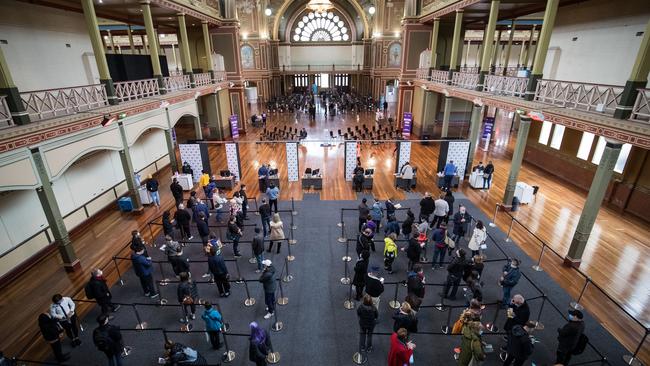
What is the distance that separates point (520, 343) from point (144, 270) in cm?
848

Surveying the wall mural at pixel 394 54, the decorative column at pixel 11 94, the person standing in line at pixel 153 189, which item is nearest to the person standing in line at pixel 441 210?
the person standing in line at pixel 153 189

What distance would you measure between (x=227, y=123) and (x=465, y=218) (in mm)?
19994

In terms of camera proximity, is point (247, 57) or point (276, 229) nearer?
point (276, 229)

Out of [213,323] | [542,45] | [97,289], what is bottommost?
[213,323]

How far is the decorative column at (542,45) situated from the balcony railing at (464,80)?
14.0 ft

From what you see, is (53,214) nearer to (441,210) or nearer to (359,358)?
(359,358)

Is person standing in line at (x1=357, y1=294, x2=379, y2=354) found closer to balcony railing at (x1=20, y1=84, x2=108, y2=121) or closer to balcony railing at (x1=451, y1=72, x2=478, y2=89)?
balcony railing at (x1=20, y1=84, x2=108, y2=121)

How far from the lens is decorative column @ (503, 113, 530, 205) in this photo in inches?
468

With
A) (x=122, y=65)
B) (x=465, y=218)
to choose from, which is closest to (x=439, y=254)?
(x=465, y=218)

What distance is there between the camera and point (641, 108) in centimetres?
802

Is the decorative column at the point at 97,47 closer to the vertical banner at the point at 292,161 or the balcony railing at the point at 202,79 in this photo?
the vertical banner at the point at 292,161

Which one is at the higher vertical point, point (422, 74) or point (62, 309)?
point (422, 74)

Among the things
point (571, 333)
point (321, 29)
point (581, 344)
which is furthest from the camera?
point (321, 29)

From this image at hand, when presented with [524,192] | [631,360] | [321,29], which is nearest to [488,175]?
[524,192]
